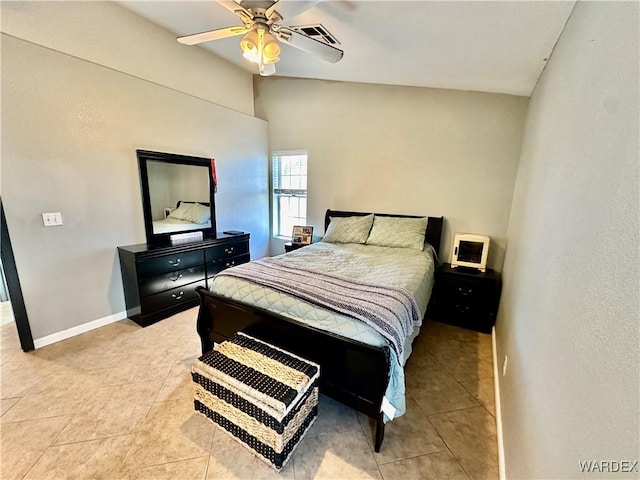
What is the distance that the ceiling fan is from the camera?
1601mm

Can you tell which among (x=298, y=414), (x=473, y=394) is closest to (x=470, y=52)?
(x=473, y=394)

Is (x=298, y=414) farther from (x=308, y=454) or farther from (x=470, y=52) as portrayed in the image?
(x=470, y=52)

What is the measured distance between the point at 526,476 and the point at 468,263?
2390 mm

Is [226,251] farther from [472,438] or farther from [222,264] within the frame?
[472,438]

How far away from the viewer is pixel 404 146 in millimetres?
3547

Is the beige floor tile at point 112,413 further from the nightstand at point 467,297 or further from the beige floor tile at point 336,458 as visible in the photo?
the nightstand at point 467,297

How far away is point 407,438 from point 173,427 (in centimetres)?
144

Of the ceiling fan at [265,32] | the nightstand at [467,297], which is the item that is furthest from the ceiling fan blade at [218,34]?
the nightstand at [467,297]

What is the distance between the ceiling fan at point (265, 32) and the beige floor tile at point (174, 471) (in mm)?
2516

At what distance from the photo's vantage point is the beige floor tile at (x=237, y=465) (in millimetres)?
1423

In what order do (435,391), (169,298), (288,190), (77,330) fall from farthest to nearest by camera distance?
1. (288,190)
2. (169,298)
3. (77,330)
4. (435,391)

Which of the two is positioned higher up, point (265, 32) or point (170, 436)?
point (265, 32)

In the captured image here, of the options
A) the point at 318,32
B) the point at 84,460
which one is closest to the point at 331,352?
the point at 84,460

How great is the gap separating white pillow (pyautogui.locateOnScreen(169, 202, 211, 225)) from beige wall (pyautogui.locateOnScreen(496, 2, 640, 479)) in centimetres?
355
